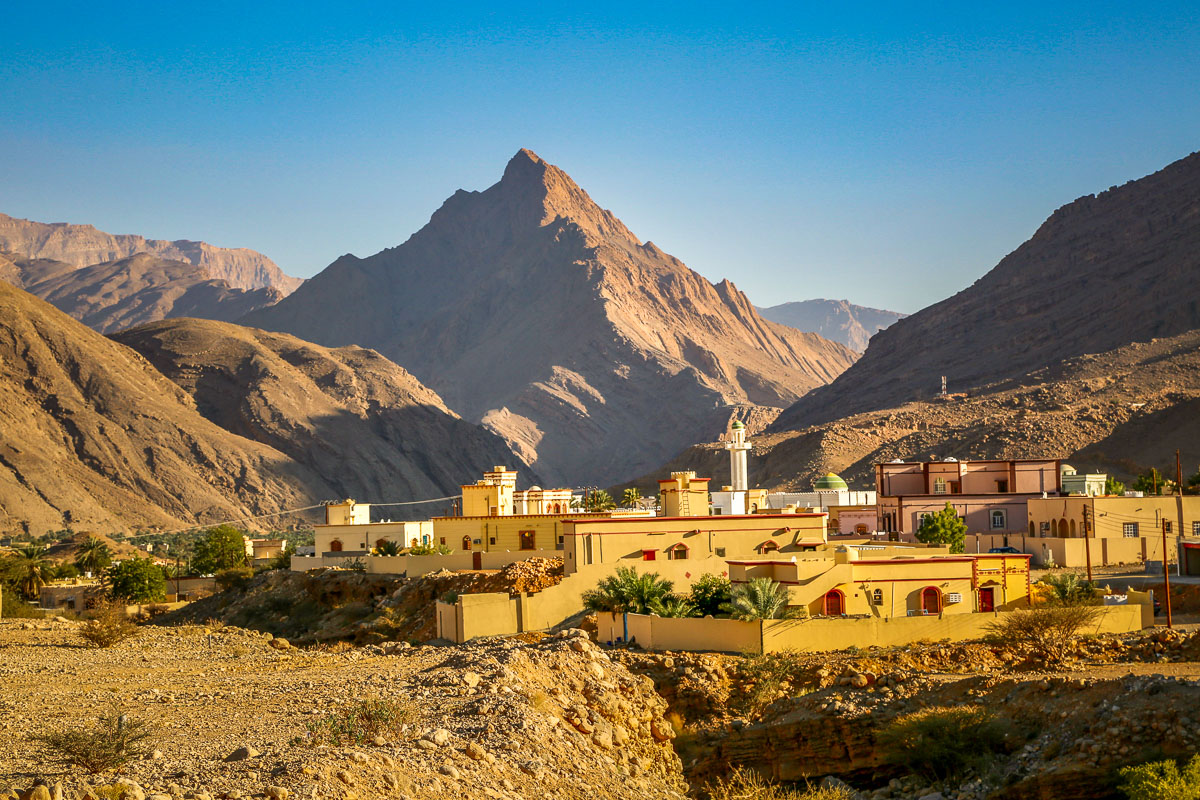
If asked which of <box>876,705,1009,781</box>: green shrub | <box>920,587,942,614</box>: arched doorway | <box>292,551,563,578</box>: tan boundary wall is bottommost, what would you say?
<box>876,705,1009,781</box>: green shrub

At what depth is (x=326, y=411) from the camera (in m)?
148

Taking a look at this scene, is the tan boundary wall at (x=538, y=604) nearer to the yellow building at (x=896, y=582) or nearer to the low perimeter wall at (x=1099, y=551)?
the yellow building at (x=896, y=582)

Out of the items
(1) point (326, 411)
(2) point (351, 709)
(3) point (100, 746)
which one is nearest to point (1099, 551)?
(2) point (351, 709)

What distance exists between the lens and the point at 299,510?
412 feet

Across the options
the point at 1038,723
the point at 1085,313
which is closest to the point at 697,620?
the point at 1038,723

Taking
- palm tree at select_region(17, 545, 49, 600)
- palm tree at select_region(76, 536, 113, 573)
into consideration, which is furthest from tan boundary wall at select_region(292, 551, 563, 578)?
palm tree at select_region(76, 536, 113, 573)

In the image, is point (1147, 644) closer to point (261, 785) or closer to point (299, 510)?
point (261, 785)

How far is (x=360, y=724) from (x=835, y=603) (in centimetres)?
1477

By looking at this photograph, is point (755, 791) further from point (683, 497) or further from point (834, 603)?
point (683, 497)

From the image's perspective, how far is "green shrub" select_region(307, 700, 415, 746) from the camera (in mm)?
17641

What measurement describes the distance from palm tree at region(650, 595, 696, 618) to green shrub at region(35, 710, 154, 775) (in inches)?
547

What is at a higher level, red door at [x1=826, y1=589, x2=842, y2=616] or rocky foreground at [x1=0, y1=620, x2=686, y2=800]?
red door at [x1=826, y1=589, x2=842, y2=616]

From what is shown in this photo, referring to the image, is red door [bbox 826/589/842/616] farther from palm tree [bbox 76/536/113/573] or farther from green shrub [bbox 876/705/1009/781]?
palm tree [bbox 76/536/113/573]

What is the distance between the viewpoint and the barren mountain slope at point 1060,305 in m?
125
